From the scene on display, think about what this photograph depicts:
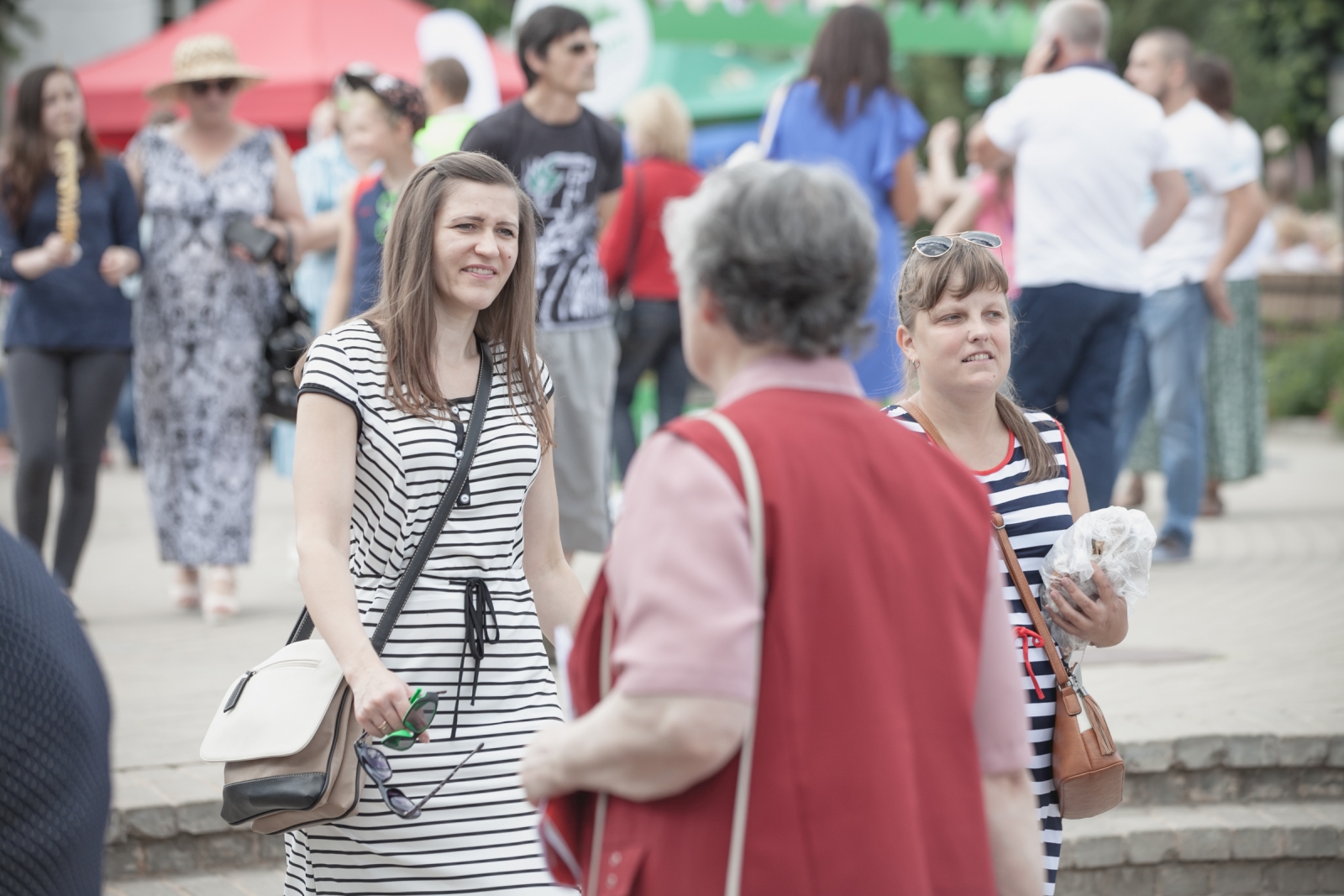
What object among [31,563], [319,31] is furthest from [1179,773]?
[319,31]

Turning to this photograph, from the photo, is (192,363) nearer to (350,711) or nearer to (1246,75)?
(350,711)

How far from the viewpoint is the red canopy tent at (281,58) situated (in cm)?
1326

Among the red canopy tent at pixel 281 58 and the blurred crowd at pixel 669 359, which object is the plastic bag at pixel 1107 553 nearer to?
the blurred crowd at pixel 669 359

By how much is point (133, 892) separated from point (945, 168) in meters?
7.69

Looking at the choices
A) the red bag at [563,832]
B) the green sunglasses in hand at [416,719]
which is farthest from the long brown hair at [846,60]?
the red bag at [563,832]

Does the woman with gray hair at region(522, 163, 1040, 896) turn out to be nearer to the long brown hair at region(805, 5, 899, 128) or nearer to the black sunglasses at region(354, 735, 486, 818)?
the black sunglasses at region(354, 735, 486, 818)

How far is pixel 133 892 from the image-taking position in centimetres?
419

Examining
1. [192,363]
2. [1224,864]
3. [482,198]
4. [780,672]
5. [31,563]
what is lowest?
[1224,864]

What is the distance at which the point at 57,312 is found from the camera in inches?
257

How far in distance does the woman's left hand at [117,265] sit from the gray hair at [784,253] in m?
5.06

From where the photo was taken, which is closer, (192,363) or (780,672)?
(780,672)

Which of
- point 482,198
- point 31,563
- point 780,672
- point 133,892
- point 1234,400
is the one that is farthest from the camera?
point 1234,400

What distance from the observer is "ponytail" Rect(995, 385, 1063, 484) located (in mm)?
3076

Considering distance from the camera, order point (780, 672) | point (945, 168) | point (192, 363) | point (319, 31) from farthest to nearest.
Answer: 1. point (319, 31)
2. point (945, 168)
3. point (192, 363)
4. point (780, 672)
